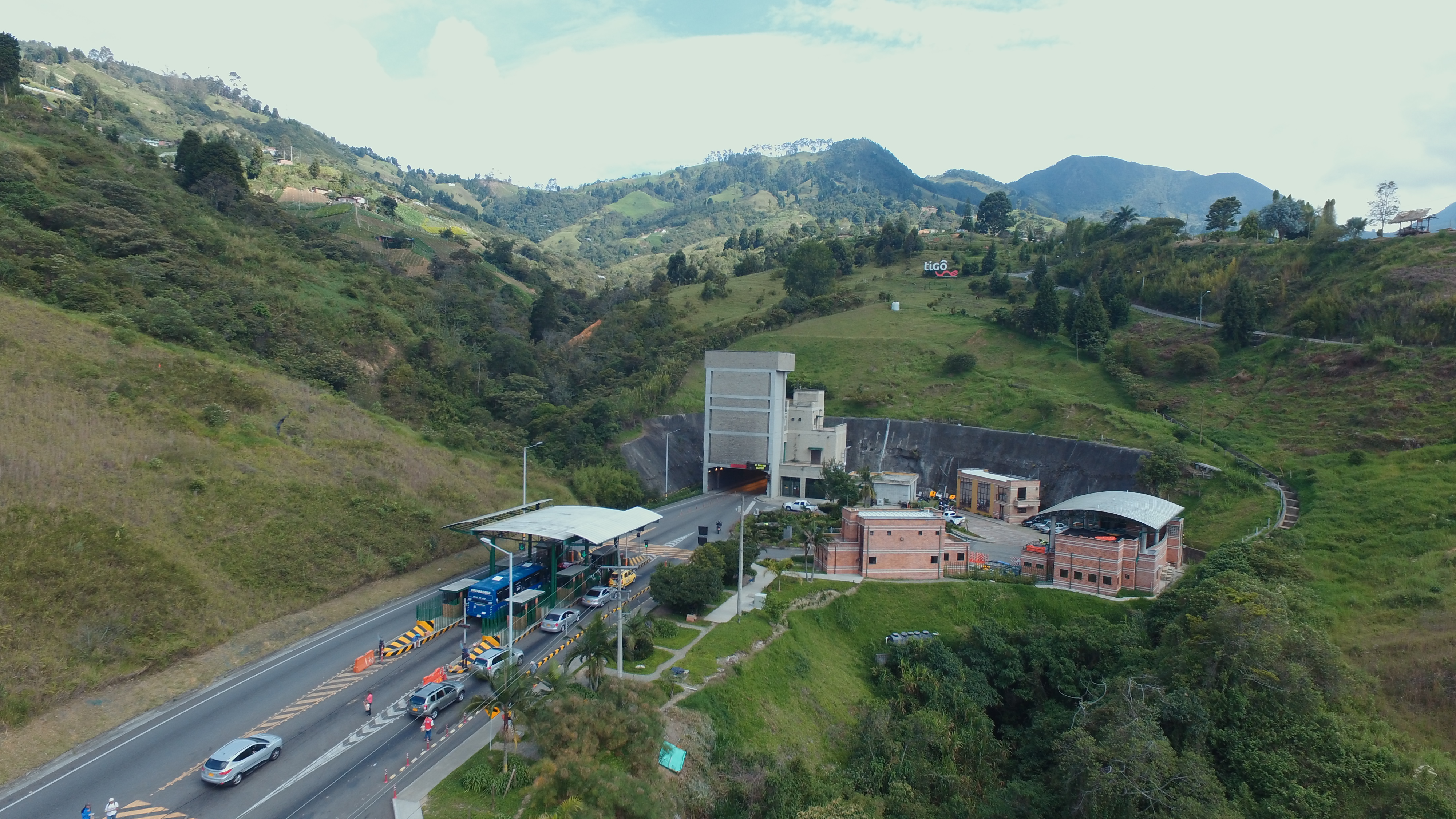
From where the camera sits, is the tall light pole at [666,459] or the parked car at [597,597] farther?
the tall light pole at [666,459]

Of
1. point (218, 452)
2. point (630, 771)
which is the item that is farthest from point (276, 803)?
point (218, 452)

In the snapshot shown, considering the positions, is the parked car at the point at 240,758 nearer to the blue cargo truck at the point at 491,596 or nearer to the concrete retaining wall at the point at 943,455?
the blue cargo truck at the point at 491,596

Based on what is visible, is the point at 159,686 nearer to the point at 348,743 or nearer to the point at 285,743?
the point at 285,743

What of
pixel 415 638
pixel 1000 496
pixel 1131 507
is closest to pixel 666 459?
pixel 1000 496

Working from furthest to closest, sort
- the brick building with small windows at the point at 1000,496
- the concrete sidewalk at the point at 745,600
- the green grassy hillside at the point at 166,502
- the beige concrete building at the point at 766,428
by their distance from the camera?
the beige concrete building at the point at 766,428 < the brick building with small windows at the point at 1000,496 < the concrete sidewalk at the point at 745,600 < the green grassy hillside at the point at 166,502

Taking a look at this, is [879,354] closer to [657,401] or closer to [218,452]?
[657,401]

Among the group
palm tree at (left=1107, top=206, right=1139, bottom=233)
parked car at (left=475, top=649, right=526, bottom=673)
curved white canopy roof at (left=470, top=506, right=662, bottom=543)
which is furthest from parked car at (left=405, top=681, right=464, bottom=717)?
palm tree at (left=1107, top=206, right=1139, bottom=233)

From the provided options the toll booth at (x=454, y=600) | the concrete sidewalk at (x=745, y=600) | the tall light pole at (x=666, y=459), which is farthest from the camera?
the tall light pole at (x=666, y=459)

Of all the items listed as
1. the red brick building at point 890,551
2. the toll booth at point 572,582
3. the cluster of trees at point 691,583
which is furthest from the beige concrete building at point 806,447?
the toll booth at point 572,582
